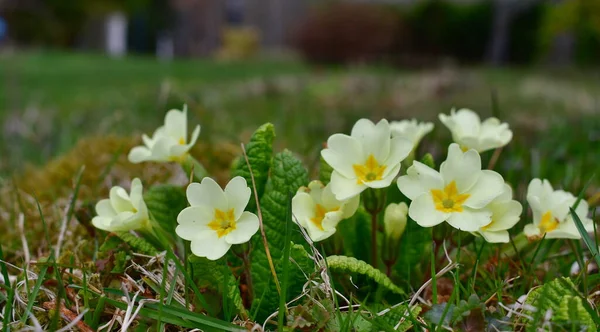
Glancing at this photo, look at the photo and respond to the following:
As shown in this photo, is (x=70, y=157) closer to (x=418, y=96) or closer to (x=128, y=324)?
(x=128, y=324)

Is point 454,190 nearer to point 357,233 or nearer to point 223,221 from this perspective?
point 357,233

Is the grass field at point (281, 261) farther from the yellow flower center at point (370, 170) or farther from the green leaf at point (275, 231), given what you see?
the yellow flower center at point (370, 170)

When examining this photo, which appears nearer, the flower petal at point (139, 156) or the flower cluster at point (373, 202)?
the flower cluster at point (373, 202)

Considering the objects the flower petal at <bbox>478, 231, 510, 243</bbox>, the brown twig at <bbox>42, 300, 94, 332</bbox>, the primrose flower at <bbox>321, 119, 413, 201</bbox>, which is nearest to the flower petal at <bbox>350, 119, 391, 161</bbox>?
the primrose flower at <bbox>321, 119, 413, 201</bbox>

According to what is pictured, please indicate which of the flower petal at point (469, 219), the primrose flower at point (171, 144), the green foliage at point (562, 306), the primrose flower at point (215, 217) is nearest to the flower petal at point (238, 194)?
the primrose flower at point (215, 217)

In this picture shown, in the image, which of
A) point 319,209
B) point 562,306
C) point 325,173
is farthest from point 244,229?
point 562,306

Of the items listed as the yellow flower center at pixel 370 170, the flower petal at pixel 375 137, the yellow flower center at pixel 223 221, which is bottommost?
the yellow flower center at pixel 223 221
